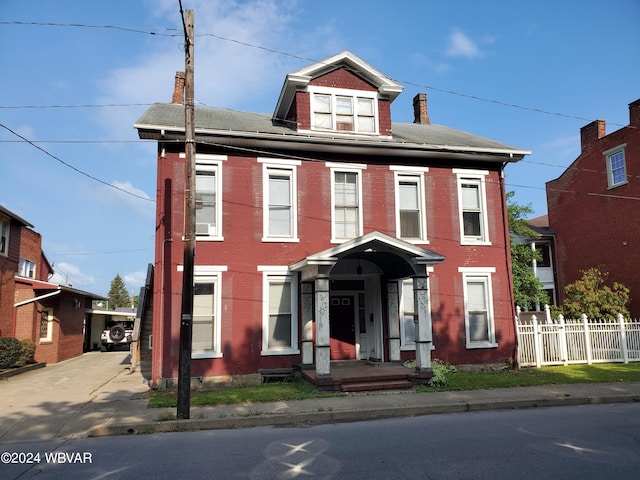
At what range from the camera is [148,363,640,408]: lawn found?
10828mm

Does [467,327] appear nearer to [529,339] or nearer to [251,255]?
[529,339]

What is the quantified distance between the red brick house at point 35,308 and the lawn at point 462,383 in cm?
1082

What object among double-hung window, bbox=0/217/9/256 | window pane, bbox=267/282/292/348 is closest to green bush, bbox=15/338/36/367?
double-hung window, bbox=0/217/9/256

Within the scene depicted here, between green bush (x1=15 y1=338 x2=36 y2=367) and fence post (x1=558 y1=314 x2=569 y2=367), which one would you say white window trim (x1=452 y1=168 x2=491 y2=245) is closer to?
fence post (x1=558 y1=314 x2=569 y2=367)

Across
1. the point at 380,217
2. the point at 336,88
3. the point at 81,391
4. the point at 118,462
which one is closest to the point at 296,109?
the point at 336,88

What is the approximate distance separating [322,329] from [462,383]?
13.1 feet

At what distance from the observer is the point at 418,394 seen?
37.6 ft

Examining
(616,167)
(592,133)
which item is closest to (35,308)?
(616,167)

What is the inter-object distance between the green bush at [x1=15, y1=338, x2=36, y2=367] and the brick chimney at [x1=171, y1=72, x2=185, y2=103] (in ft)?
35.5

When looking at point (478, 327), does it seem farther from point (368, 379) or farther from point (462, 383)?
point (368, 379)

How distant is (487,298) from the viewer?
50.8 ft

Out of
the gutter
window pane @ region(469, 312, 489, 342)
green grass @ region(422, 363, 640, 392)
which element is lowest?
green grass @ region(422, 363, 640, 392)

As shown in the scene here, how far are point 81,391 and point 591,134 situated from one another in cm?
2886

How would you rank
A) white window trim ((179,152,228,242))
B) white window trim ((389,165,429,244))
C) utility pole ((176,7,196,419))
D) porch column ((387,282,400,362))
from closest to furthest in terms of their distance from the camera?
utility pole ((176,7,196,419)) → white window trim ((179,152,228,242)) → porch column ((387,282,400,362)) → white window trim ((389,165,429,244))
